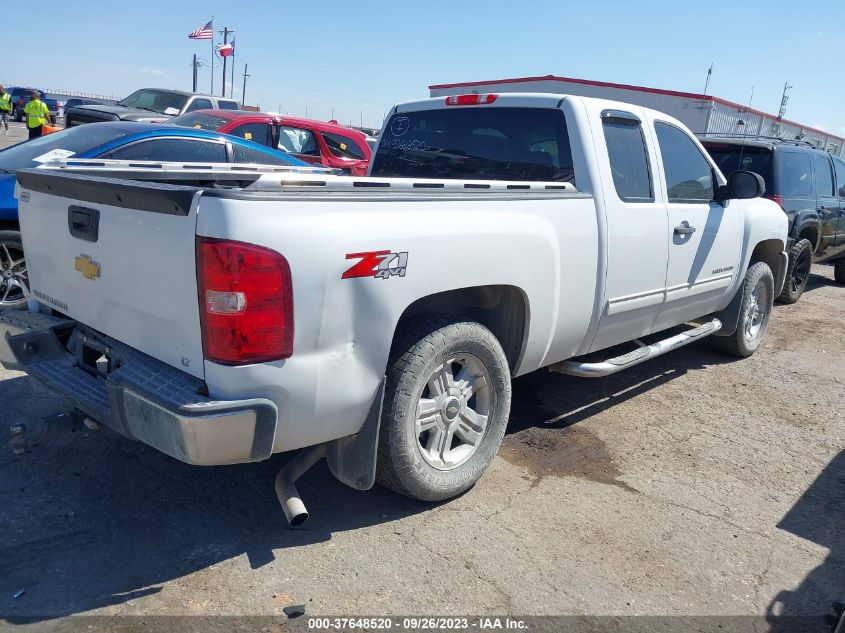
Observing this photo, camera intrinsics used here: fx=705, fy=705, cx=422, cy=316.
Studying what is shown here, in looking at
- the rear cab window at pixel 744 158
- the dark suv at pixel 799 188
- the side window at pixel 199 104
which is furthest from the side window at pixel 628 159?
the side window at pixel 199 104

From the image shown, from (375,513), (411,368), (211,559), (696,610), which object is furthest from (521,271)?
(211,559)

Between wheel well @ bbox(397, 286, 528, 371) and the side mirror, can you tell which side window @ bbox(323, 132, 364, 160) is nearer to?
the side mirror

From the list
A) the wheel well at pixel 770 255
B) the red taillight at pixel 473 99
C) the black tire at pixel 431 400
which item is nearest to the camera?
the black tire at pixel 431 400

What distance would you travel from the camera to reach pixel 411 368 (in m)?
3.15

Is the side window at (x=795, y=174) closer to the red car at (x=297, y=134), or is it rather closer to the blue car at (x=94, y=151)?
the red car at (x=297, y=134)

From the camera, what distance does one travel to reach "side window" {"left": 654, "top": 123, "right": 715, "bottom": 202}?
16.0ft

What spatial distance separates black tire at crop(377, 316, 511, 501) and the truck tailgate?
906 millimetres

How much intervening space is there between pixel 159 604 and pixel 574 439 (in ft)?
8.85

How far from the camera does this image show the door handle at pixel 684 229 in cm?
475

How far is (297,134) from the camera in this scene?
34.2 ft

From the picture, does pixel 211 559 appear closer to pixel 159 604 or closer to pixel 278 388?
pixel 159 604

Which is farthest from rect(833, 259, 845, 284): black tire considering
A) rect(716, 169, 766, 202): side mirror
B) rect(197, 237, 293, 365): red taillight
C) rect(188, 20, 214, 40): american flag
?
rect(188, 20, 214, 40): american flag

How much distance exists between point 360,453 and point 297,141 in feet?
26.7

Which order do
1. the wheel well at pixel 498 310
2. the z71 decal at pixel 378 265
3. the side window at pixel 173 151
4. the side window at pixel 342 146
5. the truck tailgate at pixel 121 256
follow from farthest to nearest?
the side window at pixel 342 146
the side window at pixel 173 151
the wheel well at pixel 498 310
the z71 decal at pixel 378 265
the truck tailgate at pixel 121 256
